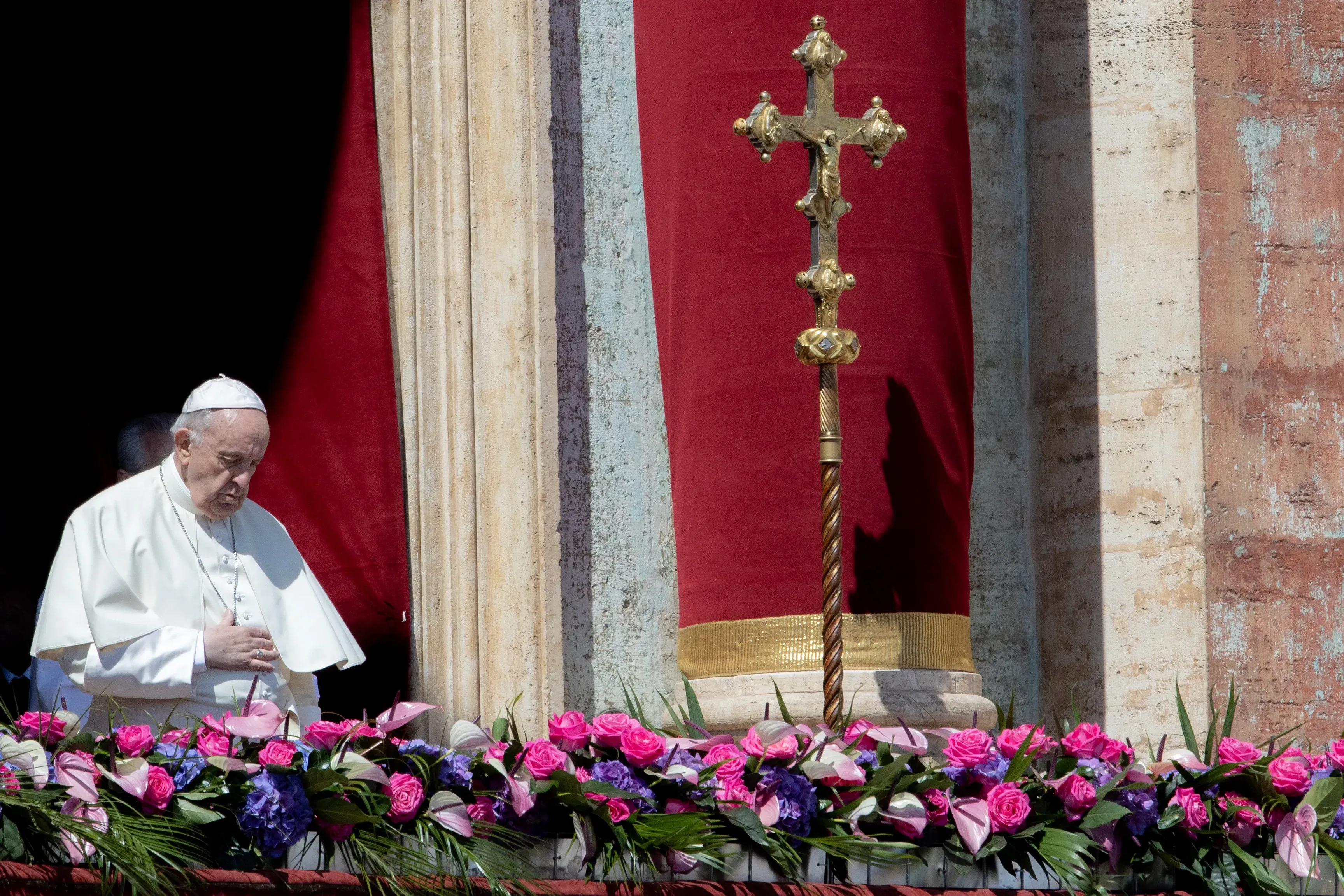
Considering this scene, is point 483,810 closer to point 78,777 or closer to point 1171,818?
point 78,777

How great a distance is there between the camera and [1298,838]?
163 inches

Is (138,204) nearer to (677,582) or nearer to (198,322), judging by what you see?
(198,322)

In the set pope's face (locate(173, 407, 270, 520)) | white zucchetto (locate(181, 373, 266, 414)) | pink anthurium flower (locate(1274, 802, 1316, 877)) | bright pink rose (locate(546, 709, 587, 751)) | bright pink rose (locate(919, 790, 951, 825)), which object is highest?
white zucchetto (locate(181, 373, 266, 414))

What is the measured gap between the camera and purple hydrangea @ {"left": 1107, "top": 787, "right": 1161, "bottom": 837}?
412 cm

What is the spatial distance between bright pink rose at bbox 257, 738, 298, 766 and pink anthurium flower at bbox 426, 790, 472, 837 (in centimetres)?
25

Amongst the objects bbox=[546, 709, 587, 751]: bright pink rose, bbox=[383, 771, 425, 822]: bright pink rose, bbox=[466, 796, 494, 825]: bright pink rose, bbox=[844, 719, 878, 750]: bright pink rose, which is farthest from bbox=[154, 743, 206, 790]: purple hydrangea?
bbox=[844, 719, 878, 750]: bright pink rose

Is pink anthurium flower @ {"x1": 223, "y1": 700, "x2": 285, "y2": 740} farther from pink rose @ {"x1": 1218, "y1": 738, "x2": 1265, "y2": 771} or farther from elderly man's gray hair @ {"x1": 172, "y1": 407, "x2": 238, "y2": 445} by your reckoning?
pink rose @ {"x1": 1218, "y1": 738, "x2": 1265, "y2": 771}

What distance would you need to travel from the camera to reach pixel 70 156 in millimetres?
6676

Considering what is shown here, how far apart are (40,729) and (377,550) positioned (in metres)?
2.78

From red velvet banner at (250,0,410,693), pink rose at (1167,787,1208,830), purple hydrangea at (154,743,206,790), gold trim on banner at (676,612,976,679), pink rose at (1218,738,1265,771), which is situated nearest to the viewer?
purple hydrangea at (154,743,206,790)

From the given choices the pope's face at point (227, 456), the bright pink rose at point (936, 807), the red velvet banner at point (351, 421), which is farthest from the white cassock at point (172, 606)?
the bright pink rose at point (936, 807)

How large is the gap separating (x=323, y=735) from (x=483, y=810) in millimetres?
307

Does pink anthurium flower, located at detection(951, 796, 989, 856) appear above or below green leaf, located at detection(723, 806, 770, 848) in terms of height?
below

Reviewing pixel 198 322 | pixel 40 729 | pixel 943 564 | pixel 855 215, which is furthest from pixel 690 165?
pixel 40 729
